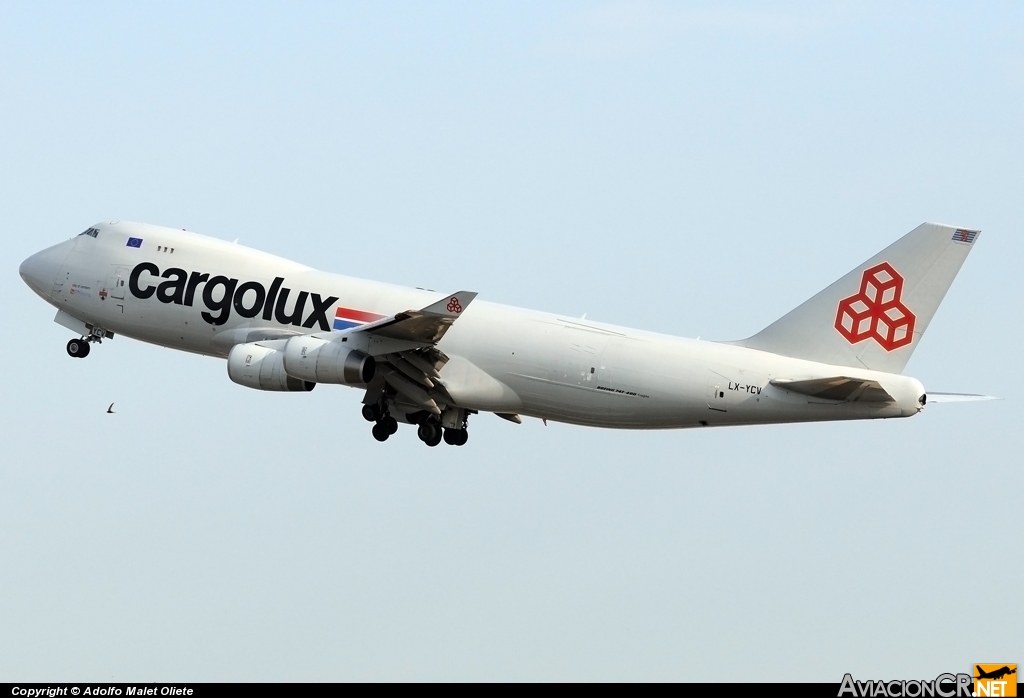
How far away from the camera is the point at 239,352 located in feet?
145

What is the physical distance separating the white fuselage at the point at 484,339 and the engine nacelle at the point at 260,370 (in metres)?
1.76

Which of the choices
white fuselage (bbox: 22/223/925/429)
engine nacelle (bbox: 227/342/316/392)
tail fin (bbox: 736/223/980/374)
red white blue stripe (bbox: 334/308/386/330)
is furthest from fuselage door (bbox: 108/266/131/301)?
tail fin (bbox: 736/223/980/374)

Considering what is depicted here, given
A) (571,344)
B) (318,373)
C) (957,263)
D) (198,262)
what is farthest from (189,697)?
(957,263)

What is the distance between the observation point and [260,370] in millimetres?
43906

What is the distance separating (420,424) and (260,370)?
5.10 meters

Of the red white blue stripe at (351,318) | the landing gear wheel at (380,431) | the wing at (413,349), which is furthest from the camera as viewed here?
the landing gear wheel at (380,431)

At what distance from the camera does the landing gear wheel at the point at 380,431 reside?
4609 centimetres

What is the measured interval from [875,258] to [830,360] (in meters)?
2.84

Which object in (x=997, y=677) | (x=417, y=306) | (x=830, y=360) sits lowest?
(x=997, y=677)

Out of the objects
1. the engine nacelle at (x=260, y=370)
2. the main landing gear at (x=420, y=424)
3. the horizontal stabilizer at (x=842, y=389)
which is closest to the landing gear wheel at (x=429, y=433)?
the main landing gear at (x=420, y=424)

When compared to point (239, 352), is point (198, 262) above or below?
above

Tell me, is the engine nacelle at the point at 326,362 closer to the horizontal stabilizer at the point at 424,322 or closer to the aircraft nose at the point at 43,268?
the horizontal stabilizer at the point at 424,322

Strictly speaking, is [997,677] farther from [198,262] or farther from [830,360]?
[198,262]

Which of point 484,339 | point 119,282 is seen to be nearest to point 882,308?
point 484,339
